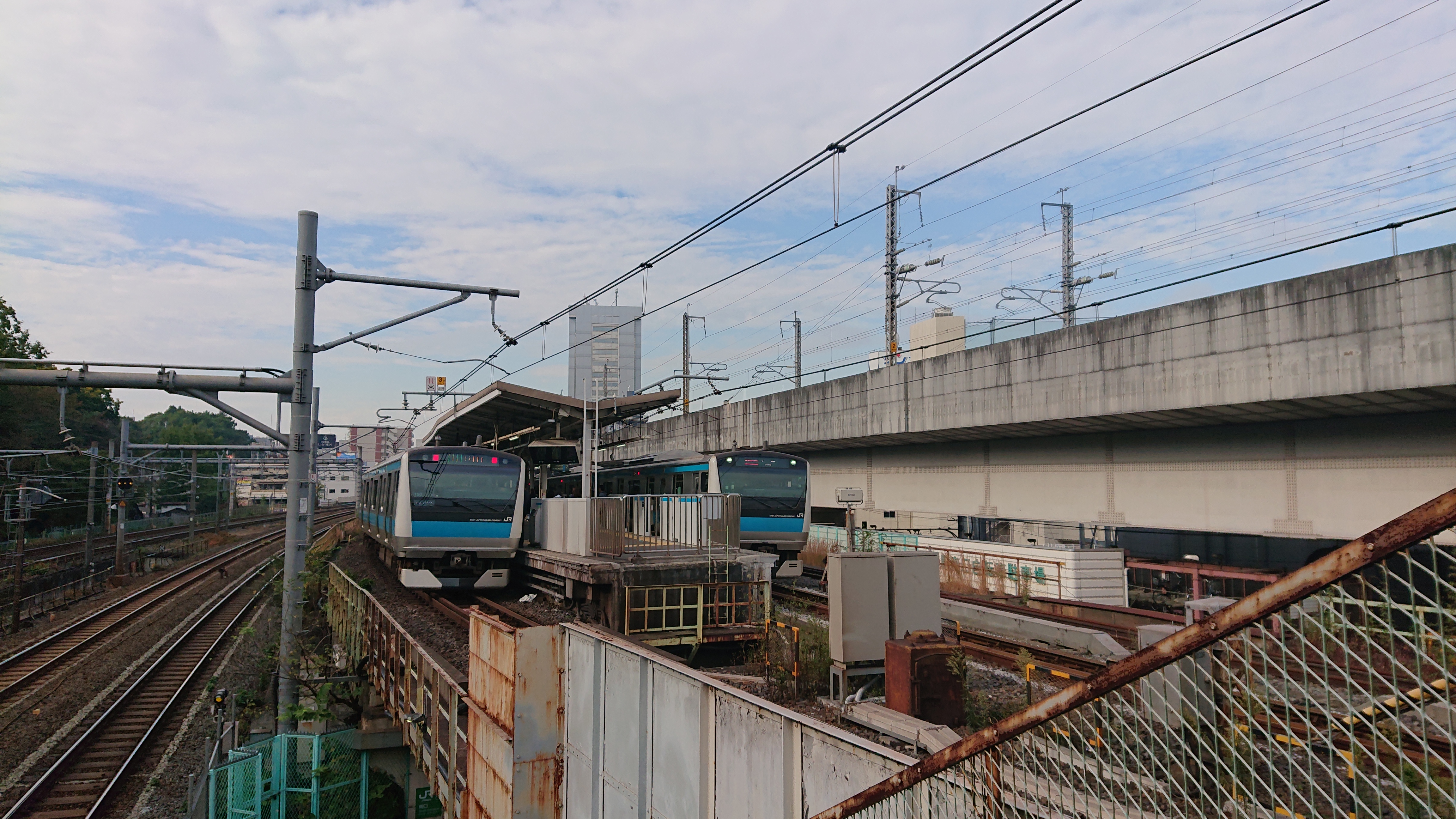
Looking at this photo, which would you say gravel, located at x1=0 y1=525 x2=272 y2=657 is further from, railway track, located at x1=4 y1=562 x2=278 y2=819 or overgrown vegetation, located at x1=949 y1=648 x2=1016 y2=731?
overgrown vegetation, located at x1=949 y1=648 x2=1016 y2=731

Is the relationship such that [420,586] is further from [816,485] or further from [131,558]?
[131,558]

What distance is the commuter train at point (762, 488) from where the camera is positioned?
19500 mm

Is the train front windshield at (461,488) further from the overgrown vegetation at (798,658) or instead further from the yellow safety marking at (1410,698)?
the yellow safety marking at (1410,698)

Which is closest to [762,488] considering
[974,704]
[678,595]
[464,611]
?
[464,611]

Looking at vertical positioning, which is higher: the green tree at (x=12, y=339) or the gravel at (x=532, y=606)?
the green tree at (x=12, y=339)

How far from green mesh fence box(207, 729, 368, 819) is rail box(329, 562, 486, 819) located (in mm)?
957

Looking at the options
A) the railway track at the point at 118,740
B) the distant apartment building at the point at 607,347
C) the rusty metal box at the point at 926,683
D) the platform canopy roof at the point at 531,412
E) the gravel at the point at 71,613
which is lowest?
the railway track at the point at 118,740

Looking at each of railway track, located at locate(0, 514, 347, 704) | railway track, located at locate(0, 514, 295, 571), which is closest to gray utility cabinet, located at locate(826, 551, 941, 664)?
railway track, located at locate(0, 514, 347, 704)

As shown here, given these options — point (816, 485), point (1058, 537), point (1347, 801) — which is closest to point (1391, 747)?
point (1347, 801)

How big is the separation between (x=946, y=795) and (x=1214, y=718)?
123 centimetres

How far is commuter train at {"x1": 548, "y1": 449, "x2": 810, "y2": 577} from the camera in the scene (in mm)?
19500

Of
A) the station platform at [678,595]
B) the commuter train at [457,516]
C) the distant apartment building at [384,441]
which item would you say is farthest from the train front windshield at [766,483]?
the distant apartment building at [384,441]

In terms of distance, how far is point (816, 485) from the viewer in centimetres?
3494

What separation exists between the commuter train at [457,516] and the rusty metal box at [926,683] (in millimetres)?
10861
